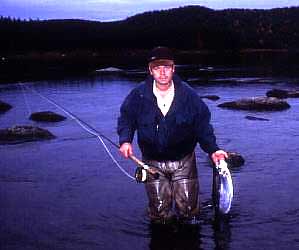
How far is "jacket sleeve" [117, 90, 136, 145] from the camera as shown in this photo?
694 cm

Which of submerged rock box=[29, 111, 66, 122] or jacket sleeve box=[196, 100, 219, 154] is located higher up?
jacket sleeve box=[196, 100, 219, 154]

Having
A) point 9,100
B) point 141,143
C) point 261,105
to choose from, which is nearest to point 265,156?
point 141,143

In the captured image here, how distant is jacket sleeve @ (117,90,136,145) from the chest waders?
1.86 feet

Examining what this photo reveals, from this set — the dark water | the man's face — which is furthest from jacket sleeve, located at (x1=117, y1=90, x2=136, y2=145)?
the dark water

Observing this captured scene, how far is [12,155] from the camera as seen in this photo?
13.4 metres

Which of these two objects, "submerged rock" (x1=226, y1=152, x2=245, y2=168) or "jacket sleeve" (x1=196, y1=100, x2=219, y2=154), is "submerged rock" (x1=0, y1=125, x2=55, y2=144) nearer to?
"submerged rock" (x1=226, y1=152, x2=245, y2=168)

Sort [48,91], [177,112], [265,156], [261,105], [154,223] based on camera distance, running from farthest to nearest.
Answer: [48,91], [261,105], [265,156], [154,223], [177,112]

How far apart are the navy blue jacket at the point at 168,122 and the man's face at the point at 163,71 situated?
0.24 m

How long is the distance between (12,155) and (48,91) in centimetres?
2256

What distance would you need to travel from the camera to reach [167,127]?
687 centimetres

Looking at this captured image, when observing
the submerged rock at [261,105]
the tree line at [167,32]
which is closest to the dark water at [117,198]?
the submerged rock at [261,105]

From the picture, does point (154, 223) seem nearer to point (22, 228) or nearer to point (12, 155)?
point (22, 228)

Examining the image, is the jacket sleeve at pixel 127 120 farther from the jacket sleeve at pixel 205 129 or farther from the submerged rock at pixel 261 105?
the submerged rock at pixel 261 105

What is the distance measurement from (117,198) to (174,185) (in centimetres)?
248
